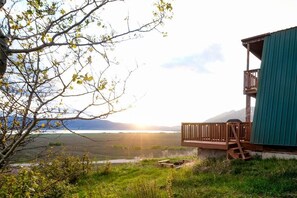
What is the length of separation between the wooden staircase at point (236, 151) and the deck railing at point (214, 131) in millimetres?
203

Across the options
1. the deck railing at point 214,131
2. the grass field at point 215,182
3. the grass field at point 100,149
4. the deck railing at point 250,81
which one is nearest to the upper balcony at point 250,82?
the deck railing at point 250,81

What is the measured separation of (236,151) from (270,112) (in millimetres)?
2412

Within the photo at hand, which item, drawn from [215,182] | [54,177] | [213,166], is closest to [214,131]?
[213,166]

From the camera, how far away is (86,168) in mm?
16906

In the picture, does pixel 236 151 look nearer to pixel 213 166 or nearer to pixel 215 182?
pixel 213 166

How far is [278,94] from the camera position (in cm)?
1468

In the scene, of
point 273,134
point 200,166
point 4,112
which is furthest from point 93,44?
point 273,134

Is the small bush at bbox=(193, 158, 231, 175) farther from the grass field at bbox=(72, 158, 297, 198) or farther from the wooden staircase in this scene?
the wooden staircase

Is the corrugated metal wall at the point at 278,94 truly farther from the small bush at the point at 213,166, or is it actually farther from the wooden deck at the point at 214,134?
the small bush at the point at 213,166

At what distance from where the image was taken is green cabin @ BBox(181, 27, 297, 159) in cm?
1410

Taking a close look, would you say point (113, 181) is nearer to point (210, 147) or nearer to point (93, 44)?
point (210, 147)

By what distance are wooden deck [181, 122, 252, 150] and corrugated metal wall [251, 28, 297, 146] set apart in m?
0.66

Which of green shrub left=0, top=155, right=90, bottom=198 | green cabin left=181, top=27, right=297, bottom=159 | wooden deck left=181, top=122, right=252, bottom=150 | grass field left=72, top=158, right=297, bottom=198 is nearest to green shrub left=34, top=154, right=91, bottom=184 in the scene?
green shrub left=0, top=155, right=90, bottom=198

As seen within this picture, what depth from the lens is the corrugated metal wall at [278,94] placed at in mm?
14016
